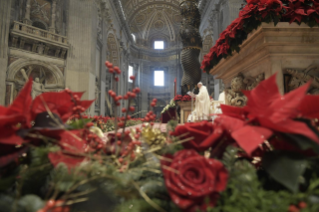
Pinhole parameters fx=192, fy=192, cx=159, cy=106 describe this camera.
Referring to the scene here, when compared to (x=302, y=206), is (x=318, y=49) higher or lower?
higher

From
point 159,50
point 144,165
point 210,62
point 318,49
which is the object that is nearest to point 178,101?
point 210,62

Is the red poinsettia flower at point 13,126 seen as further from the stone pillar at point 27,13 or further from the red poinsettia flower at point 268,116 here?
the stone pillar at point 27,13

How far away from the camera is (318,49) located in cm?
145

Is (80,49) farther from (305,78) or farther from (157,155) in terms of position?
(157,155)

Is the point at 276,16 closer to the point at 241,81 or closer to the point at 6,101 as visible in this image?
the point at 241,81

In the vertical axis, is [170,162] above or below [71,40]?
below

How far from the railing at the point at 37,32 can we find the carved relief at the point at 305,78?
26.8 ft

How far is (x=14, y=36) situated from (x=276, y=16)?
8.05m

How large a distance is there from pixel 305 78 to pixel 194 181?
1489mm

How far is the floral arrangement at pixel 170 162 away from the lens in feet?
1.12

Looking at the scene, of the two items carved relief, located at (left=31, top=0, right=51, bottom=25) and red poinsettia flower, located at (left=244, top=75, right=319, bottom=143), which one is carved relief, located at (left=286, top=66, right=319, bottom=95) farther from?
carved relief, located at (left=31, top=0, right=51, bottom=25)

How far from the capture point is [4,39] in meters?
6.38

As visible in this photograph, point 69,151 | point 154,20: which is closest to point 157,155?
point 69,151

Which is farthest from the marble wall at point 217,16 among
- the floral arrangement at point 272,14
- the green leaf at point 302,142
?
the green leaf at point 302,142
